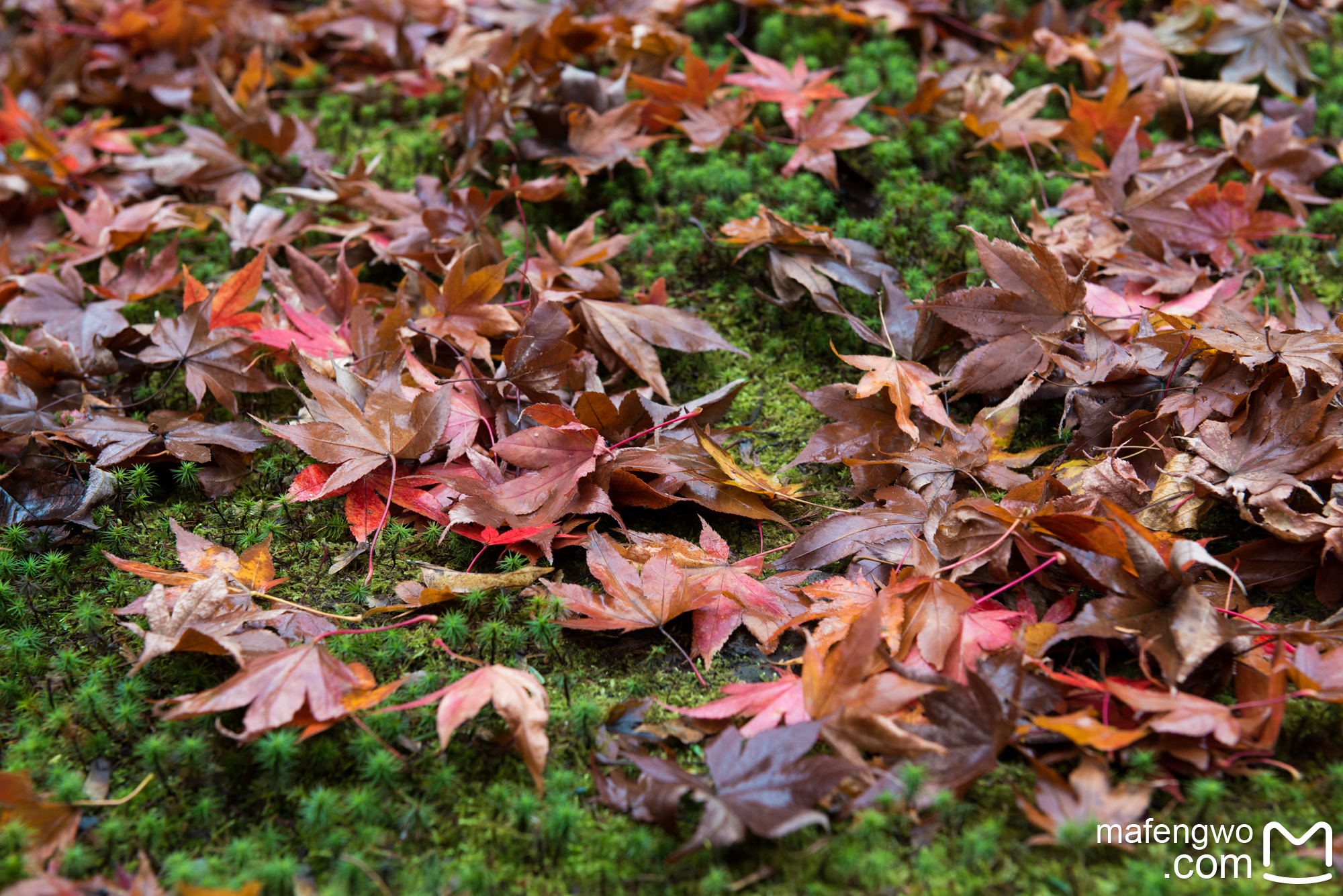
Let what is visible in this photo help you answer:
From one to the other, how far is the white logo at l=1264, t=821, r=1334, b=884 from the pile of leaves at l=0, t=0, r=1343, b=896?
89mm

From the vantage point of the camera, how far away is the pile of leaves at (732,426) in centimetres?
143

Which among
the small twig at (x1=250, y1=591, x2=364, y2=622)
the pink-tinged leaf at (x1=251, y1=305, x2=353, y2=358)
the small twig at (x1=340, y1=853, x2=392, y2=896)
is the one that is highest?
the pink-tinged leaf at (x1=251, y1=305, x2=353, y2=358)

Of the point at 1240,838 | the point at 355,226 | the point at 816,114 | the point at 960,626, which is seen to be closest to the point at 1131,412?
the point at 960,626

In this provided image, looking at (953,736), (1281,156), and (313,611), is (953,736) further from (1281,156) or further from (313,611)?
(1281,156)

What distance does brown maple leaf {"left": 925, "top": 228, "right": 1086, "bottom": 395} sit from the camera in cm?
195

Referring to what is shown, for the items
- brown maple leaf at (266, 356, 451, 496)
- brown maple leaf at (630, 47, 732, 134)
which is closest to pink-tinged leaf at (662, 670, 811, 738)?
brown maple leaf at (266, 356, 451, 496)

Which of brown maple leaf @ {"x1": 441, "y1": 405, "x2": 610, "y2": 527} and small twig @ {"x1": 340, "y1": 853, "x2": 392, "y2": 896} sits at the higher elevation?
brown maple leaf @ {"x1": 441, "y1": 405, "x2": 610, "y2": 527}

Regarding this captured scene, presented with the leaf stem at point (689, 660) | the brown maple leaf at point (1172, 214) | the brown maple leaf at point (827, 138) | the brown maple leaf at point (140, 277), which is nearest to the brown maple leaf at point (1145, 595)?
the leaf stem at point (689, 660)

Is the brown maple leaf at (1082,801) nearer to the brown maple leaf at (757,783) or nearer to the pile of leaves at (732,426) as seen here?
the pile of leaves at (732,426)

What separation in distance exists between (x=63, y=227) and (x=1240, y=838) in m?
3.55

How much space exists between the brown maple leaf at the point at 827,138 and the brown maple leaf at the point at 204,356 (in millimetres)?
1628

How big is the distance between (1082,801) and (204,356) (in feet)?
7.05

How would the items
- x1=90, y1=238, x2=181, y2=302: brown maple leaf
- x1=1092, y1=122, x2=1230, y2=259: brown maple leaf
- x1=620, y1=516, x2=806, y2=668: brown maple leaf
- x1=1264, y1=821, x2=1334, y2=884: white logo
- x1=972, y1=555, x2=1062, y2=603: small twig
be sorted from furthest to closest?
x1=90, y1=238, x2=181, y2=302: brown maple leaf → x1=1092, y1=122, x2=1230, y2=259: brown maple leaf → x1=620, y1=516, x2=806, y2=668: brown maple leaf → x1=972, y1=555, x2=1062, y2=603: small twig → x1=1264, y1=821, x2=1334, y2=884: white logo

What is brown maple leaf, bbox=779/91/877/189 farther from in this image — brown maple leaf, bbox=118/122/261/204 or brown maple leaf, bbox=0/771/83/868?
brown maple leaf, bbox=0/771/83/868
